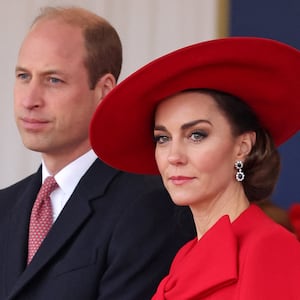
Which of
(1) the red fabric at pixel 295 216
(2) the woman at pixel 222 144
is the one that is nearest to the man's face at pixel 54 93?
(2) the woman at pixel 222 144

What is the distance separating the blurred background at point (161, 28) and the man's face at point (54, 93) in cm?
122

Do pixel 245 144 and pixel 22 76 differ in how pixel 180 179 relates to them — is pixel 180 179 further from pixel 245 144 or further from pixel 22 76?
pixel 22 76

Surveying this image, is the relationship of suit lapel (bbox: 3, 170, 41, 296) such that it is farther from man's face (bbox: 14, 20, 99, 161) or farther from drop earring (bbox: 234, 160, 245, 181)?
drop earring (bbox: 234, 160, 245, 181)

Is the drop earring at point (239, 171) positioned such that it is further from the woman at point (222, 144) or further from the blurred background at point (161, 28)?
the blurred background at point (161, 28)

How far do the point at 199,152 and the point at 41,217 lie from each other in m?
0.64

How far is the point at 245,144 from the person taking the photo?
2350mm

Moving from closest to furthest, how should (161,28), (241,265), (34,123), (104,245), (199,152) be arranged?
(241,265) < (199,152) < (104,245) < (34,123) < (161,28)

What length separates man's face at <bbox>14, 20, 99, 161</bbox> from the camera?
8.91 ft

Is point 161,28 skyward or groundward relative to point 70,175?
skyward

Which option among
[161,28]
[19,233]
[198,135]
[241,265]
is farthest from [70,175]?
[161,28]

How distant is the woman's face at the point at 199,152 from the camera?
7.55ft

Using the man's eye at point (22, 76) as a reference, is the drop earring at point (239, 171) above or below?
below

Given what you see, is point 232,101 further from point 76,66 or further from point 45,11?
point 45,11

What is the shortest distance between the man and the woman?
167mm
